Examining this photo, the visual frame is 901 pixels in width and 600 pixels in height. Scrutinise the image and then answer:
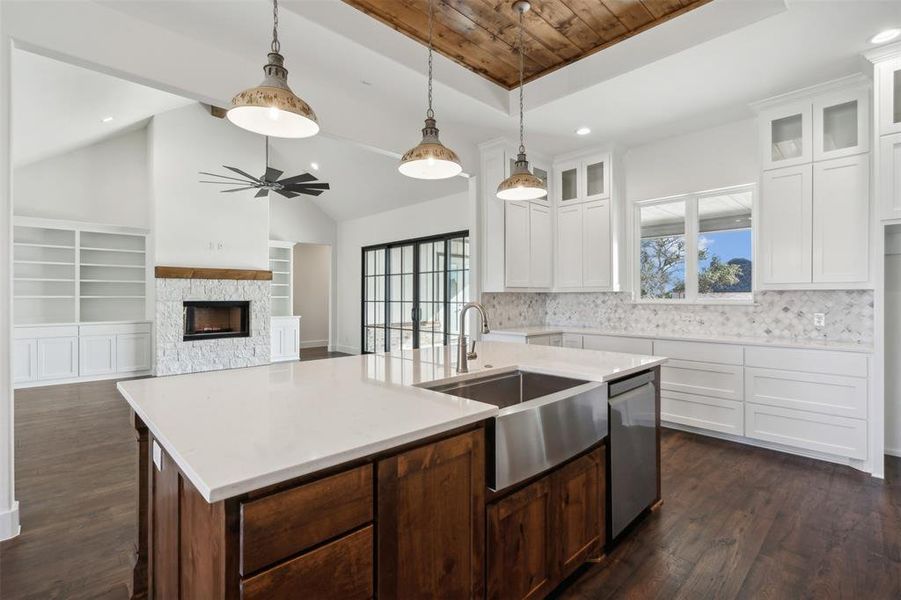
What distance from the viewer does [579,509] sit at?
1872mm

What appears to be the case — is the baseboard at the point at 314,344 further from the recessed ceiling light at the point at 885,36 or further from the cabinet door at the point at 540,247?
the recessed ceiling light at the point at 885,36

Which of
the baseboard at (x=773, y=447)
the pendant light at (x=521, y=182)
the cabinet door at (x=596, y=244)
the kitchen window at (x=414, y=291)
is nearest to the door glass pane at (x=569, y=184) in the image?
the cabinet door at (x=596, y=244)

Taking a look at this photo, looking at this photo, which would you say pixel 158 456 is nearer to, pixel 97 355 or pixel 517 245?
pixel 517 245

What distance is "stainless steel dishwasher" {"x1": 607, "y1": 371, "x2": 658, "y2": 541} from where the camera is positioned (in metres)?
2.09

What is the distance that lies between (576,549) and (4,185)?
337 centimetres

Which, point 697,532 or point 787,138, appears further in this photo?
point 787,138

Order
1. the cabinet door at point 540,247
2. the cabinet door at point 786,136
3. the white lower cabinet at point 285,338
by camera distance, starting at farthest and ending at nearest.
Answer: the white lower cabinet at point 285,338 → the cabinet door at point 540,247 → the cabinet door at point 786,136

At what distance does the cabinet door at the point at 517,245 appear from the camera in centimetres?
443

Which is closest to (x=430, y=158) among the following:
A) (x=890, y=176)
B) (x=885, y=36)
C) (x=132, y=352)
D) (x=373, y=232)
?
(x=885, y=36)

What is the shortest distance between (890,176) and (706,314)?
174 centimetres

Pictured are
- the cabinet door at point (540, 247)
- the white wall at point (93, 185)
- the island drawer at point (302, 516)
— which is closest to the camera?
the island drawer at point (302, 516)

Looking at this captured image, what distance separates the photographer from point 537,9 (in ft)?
9.00

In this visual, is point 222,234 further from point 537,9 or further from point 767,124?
point 767,124

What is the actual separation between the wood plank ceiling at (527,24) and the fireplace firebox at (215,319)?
5.50 meters
